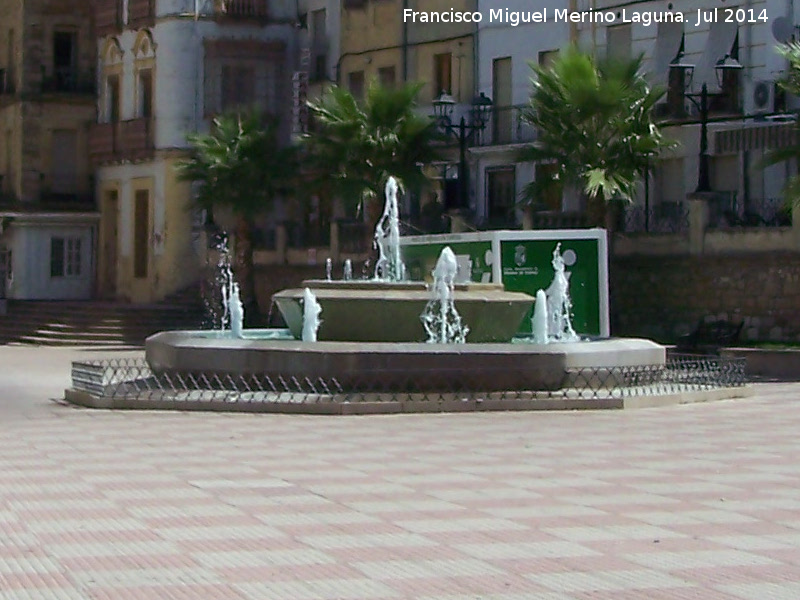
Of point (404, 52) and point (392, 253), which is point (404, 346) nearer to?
point (392, 253)

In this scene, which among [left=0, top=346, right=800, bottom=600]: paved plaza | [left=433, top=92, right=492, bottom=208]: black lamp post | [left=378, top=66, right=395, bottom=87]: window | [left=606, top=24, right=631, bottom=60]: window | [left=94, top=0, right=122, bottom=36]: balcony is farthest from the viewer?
[left=94, top=0, right=122, bottom=36]: balcony

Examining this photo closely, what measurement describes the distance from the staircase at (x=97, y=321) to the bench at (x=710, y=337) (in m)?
16.0

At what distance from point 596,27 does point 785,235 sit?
10812 millimetres

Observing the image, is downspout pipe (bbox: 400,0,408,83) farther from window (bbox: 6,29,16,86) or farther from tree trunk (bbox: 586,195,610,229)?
window (bbox: 6,29,16,86)

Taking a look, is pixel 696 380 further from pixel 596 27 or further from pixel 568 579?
pixel 596 27

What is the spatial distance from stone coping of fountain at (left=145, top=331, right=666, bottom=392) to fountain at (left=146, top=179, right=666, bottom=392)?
12 millimetres

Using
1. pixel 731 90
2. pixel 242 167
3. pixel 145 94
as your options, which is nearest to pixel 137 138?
pixel 145 94

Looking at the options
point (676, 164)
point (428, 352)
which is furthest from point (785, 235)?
point (428, 352)

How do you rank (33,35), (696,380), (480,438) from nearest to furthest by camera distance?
1. (480,438)
2. (696,380)
3. (33,35)

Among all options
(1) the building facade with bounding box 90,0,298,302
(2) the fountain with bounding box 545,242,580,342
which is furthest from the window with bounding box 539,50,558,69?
(2) the fountain with bounding box 545,242,580,342

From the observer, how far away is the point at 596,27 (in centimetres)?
4259

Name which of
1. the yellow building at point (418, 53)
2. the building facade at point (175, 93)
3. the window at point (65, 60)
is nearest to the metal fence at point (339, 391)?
the yellow building at point (418, 53)

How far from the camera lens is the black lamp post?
125 feet

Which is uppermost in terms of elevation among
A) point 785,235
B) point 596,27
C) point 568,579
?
point 596,27
